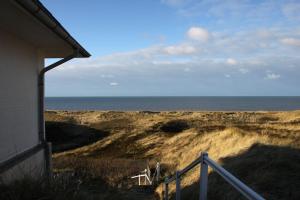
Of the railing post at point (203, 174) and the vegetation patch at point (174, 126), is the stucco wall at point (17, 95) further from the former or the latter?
the vegetation patch at point (174, 126)

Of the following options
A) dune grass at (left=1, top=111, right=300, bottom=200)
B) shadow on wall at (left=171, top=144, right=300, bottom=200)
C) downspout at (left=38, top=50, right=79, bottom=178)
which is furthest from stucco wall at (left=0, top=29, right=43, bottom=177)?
shadow on wall at (left=171, top=144, right=300, bottom=200)

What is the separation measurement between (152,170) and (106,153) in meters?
8.71

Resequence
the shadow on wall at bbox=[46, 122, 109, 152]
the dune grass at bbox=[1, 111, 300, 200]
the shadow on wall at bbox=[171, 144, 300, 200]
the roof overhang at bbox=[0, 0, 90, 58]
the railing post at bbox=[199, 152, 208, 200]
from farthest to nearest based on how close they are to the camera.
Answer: the shadow on wall at bbox=[46, 122, 109, 152], the dune grass at bbox=[1, 111, 300, 200], the shadow on wall at bbox=[171, 144, 300, 200], the railing post at bbox=[199, 152, 208, 200], the roof overhang at bbox=[0, 0, 90, 58]

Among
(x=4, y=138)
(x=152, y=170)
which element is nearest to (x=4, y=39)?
(x=4, y=138)

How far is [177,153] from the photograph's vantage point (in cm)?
2558

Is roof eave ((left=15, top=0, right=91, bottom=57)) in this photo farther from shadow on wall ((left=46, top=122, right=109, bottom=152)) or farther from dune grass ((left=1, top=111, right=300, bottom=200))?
shadow on wall ((left=46, top=122, right=109, bottom=152))

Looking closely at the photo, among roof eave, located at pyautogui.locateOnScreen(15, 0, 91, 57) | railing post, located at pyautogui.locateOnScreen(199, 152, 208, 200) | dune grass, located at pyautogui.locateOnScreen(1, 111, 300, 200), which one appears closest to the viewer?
roof eave, located at pyautogui.locateOnScreen(15, 0, 91, 57)

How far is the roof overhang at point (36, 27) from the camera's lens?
5504 millimetres

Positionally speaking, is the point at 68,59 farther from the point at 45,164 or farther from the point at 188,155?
the point at 188,155

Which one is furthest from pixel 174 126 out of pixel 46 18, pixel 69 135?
pixel 46 18

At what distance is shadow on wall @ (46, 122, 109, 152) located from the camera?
112ft

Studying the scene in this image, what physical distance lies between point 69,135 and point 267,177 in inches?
1163

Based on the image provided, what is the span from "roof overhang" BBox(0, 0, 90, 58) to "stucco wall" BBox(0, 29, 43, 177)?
0.21m

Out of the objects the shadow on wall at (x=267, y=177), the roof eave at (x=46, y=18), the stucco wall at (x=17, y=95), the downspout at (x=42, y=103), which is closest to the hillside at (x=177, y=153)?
the shadow on wall at (x=267, y=177)
